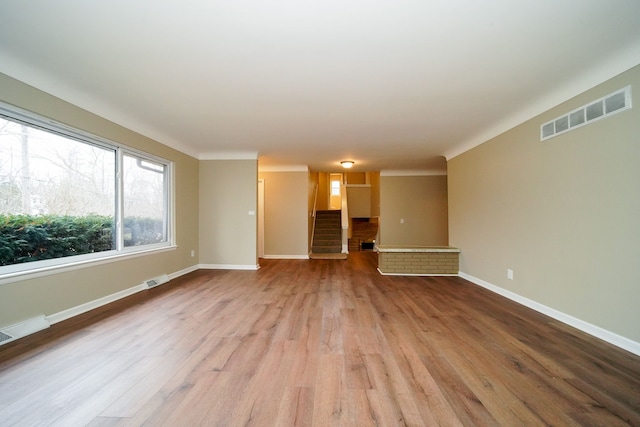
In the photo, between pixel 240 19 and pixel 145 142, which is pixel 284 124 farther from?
pixel 145 142

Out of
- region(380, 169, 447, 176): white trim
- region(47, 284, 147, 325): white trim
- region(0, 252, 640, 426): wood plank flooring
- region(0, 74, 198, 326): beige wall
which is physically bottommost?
region(0, 252, 640, 426): wood plank flooring

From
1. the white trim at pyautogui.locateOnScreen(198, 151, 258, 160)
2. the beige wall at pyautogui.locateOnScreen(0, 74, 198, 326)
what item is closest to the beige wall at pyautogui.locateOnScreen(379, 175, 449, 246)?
the white trim at pyautogui.locateOnScreen(198, 151, 258, 160)

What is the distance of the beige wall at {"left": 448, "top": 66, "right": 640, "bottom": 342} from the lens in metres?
2.13

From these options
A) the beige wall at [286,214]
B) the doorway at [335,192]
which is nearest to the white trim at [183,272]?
the beige wall at [286,214]

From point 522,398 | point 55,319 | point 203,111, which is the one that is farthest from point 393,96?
point 55,319

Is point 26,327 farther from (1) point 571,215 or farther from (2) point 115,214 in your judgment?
(1) point 571,215

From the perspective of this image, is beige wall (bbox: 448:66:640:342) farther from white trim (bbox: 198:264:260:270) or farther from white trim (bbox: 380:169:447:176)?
white trim (bbox: 198:264:260:270)

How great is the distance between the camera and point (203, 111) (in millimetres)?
3271

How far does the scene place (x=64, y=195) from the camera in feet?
9.22

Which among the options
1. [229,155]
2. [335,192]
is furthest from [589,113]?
[335,192]

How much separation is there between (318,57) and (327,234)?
21.1 feet

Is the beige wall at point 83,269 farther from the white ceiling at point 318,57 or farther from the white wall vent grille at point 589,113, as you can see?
the white wall vent grille at point 589,113

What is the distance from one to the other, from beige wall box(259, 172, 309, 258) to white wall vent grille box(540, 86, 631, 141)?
16.1 ft

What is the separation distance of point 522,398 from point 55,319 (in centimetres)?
410
